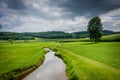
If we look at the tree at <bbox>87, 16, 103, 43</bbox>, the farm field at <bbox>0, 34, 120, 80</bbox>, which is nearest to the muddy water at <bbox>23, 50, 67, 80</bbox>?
the farm field at <bbox>0, 34, 120, 80</bbox>

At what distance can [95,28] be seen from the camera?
99375 millimetres

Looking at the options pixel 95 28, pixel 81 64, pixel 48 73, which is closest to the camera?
pixel 48 73

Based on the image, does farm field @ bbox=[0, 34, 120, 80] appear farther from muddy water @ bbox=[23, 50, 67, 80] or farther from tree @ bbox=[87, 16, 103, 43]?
tree @ bbox=[87, 16, 103, 43]

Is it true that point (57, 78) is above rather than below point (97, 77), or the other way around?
below

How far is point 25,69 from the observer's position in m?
31.5

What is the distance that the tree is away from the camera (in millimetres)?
98875

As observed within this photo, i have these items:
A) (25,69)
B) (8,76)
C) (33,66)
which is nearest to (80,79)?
(8,76)

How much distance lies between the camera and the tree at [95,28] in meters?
98.9

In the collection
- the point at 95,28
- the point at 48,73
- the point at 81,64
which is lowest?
the point at 48,73

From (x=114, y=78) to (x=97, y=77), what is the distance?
7.87ft

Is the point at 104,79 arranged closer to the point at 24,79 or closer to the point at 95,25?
the point at 24,79

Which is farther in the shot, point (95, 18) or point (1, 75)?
point (95, 18)

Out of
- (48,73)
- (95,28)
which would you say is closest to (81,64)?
(48,73)

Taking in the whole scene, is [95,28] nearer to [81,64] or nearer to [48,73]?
[81,64]
